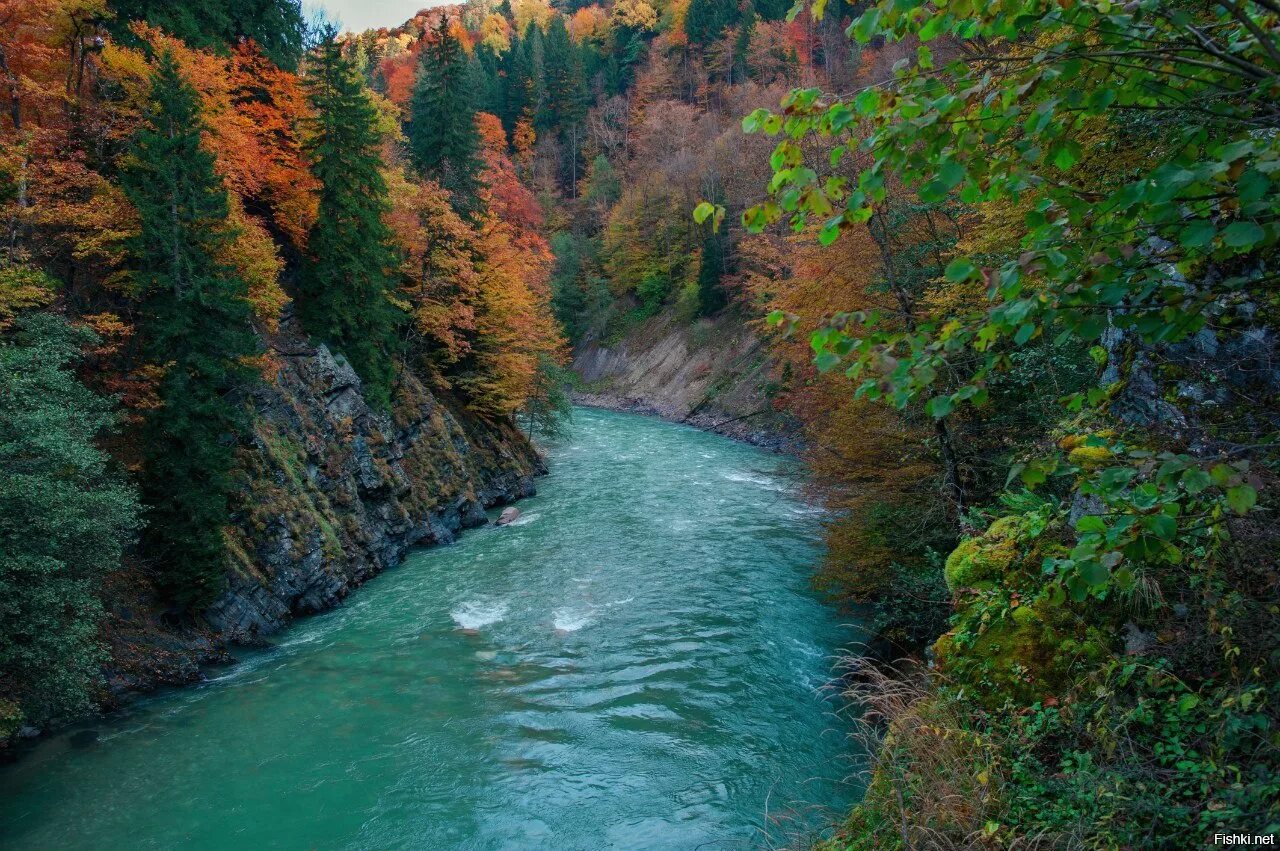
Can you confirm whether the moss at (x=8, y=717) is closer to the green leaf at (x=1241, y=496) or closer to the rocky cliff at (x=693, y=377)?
the green leaf at (x=1241, y=496)

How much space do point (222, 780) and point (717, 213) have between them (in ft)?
33.4

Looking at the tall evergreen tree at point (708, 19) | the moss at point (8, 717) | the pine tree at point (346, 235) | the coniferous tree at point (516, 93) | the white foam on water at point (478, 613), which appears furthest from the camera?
the coniferous tree at point (516, 93)

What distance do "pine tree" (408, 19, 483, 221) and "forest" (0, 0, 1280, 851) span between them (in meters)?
0.18

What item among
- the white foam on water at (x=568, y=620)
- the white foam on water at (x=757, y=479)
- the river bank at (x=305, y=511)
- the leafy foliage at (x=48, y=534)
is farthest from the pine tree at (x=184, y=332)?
the white foam on water at (x=757, y=479)

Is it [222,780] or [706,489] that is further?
[706,489]

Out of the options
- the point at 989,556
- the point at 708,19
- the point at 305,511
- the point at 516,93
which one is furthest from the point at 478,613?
the point at 708,19

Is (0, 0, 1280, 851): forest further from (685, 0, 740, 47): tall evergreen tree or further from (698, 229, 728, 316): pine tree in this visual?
(685, 0, 740, 47): tall evergreen tree

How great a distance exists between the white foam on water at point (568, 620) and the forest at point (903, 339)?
16.8 ft

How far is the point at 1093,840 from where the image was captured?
400cm

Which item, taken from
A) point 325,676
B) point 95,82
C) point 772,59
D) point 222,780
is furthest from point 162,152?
point 772,59

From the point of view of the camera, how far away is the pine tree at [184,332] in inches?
487

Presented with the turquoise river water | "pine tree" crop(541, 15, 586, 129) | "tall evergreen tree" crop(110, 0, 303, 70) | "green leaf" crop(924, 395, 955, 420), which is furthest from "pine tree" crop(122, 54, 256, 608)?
"pine tree" crop(541, 15, 586, 129)

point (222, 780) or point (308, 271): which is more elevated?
point (308, 271)

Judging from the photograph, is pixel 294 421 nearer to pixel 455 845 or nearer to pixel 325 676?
pixel 325 676
